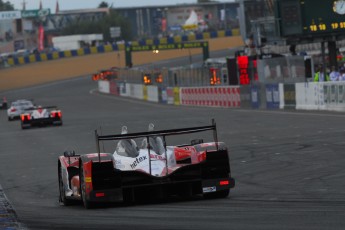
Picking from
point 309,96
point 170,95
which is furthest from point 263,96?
point 170,95

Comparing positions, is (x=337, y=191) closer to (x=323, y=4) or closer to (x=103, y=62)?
(x=323, y=4)

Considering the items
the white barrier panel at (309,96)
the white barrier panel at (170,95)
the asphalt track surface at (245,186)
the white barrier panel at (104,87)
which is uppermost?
the asphalt track surface at (245,186)

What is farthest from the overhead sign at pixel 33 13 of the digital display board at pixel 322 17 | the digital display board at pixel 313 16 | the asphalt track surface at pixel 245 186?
the asphalt track surface at pixel 245 186

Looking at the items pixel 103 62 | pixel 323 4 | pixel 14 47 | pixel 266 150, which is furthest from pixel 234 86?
pixel 14 47

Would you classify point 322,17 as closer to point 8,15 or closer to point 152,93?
point 152,93

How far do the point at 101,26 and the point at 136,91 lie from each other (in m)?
108

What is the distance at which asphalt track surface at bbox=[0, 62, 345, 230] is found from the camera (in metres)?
10.4

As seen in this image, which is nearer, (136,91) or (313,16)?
(313,16)

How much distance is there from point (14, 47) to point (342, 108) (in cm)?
14096

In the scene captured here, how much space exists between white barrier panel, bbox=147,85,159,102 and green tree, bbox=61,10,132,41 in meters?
112

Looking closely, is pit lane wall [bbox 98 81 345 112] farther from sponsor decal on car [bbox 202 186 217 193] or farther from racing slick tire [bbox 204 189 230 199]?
sponsor decal on car [bbox 202 186 217 193]

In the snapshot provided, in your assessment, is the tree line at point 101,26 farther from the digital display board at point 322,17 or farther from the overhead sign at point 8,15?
the digital display board at point 322,17

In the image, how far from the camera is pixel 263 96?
43.0 metres

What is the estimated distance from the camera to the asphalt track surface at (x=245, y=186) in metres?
10.4
